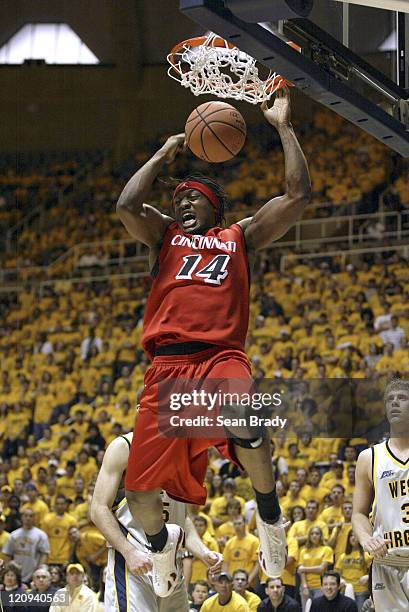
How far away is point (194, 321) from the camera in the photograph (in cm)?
452

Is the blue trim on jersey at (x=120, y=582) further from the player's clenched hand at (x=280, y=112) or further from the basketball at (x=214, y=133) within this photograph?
the player's clenched hand at (x=280, y=112)

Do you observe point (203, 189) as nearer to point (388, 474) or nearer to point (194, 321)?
point (194, 321)

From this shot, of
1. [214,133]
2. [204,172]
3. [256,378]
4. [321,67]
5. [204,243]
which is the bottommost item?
[204,243]

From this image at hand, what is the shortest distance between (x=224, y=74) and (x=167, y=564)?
2282mm

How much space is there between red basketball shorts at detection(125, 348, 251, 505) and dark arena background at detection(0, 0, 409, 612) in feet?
3.28

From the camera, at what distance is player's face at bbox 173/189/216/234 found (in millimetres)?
4754

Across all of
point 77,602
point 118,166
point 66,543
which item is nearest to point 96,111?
point 118,166

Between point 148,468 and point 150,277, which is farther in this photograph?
point 150,277

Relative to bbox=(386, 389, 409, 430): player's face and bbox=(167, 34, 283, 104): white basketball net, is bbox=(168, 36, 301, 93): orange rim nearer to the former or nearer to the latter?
bbox=(167, 34, 283, 104): white basketball net

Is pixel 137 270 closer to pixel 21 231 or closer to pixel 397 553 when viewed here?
pixel 21 231

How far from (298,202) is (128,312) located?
1149 centimetres

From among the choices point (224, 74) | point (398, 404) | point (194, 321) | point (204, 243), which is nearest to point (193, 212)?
point (204, 243)

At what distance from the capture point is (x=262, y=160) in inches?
714

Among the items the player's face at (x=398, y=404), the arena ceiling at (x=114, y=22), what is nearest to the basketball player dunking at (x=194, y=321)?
the player's face at (x=398, y=404)
